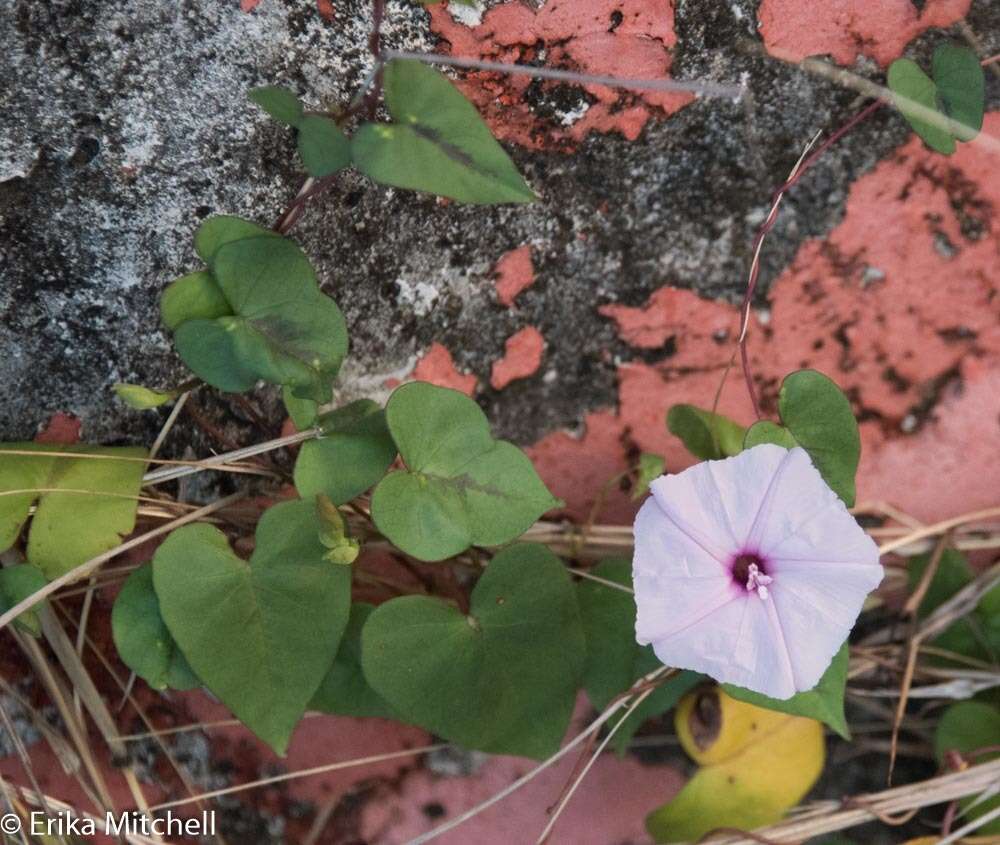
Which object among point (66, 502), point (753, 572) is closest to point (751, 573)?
point (753, 572)

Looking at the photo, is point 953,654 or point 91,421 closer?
point 91,421

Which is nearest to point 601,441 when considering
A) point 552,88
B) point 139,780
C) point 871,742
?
point 552,88

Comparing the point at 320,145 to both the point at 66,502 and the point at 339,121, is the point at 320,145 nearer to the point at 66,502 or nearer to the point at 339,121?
the point at 339,121

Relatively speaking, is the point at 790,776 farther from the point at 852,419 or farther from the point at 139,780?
the point at 139,780

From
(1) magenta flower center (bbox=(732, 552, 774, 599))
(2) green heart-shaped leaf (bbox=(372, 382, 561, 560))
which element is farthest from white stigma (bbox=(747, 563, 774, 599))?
(2) green heart-shaped leaf (bbox=(372, 382, 561, 560))

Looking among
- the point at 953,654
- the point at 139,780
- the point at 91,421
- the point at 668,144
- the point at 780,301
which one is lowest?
the point at 139,780

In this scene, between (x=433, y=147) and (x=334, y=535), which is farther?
(x=334, y=535)

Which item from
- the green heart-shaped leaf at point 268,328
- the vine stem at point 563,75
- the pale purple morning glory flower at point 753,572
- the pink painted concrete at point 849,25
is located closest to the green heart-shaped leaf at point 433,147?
the vine stem at point 563,75
